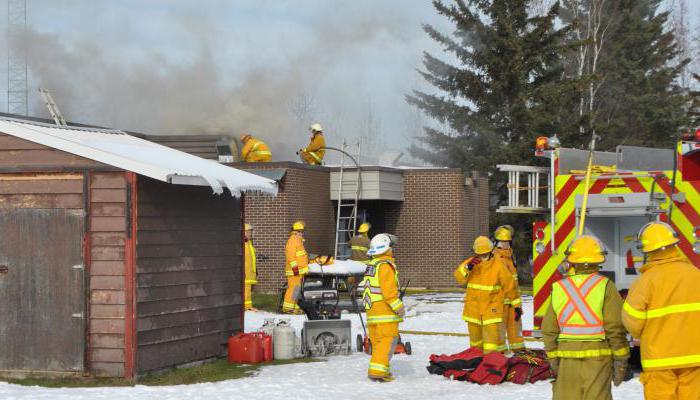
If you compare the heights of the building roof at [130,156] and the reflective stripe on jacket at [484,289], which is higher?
the building roof at [130,156]

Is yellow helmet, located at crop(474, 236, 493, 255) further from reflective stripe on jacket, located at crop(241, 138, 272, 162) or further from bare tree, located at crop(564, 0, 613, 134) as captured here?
A: bare tree, located at crop(564, 0, 613, 134)

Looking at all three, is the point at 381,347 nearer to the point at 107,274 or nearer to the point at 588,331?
the point at 107,274

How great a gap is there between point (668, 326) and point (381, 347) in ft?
Answer: 16.2

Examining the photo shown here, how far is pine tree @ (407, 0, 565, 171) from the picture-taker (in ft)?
104

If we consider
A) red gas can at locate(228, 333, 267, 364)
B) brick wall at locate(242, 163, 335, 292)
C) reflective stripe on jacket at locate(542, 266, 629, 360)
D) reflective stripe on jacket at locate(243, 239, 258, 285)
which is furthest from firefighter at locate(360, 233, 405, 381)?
brick wall at locate(242, 163, 335, 292)

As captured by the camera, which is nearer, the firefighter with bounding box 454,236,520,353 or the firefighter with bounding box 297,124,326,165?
the firefighter with bounding box 454,236,520,353

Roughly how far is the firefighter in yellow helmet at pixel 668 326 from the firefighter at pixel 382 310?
4.66m

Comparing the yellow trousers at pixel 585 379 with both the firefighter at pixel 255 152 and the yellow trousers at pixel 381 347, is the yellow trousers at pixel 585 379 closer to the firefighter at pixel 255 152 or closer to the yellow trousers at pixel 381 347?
the yellow trousers at pixel 381 347

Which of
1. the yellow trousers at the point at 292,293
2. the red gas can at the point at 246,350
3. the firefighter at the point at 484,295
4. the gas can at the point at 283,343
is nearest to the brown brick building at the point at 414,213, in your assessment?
the yellow trousers at the point at 292,293

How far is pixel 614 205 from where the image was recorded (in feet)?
35.7

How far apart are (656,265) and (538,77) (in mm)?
27343

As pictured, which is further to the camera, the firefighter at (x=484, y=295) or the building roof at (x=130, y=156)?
the firefighter at (x=484, y=295)

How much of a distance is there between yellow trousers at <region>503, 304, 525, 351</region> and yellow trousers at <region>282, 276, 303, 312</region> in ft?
21.6

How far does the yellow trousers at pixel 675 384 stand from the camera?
6418 mm
